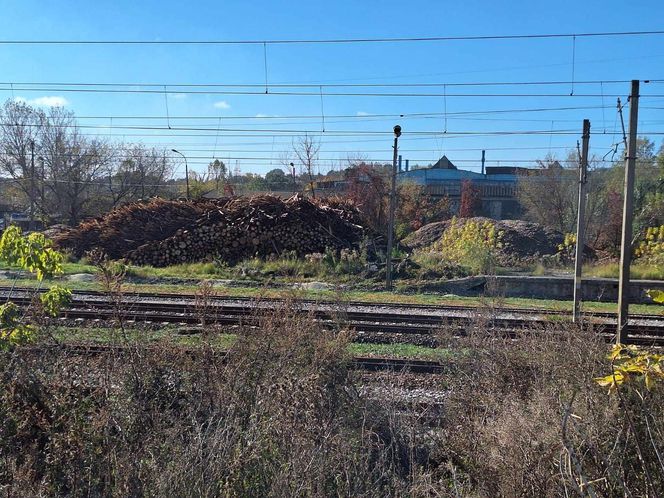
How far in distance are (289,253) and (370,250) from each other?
11.6ft

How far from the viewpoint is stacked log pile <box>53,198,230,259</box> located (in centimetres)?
2827

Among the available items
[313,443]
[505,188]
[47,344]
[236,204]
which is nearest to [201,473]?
[313,443]

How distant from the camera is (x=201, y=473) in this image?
13.2 feet

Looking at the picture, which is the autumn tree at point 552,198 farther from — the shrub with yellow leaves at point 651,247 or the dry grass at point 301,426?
the dry grass at point 301,426

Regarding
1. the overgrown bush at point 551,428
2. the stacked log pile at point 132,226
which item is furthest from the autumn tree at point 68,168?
the overgrown bush at point 551,428

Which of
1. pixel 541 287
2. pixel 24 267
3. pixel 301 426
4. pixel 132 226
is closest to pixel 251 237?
pixel 132 226

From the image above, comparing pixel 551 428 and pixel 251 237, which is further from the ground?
pixel 551 428

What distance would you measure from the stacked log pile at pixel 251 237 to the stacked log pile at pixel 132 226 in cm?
98

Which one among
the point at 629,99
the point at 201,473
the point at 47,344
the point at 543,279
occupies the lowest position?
the point at 543,279

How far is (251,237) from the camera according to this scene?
2683cm

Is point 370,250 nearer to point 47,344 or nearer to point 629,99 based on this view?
point 629,99

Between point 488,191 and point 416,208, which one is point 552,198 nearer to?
point 416,208

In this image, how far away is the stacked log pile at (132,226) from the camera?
2827cm

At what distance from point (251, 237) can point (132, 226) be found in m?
6.47
